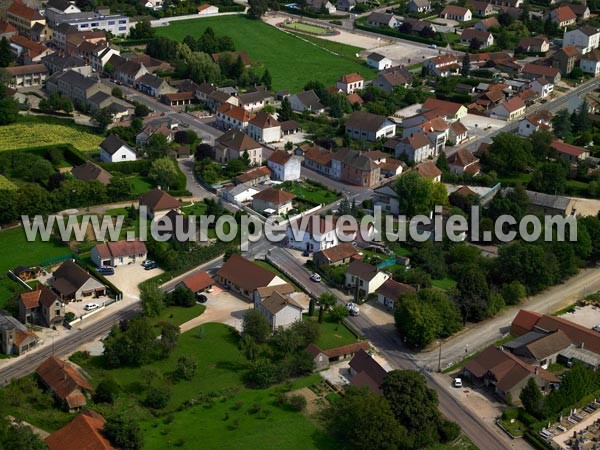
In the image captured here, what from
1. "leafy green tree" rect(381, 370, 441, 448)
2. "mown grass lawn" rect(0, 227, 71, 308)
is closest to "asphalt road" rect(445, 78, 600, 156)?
"mown grass lawn" rect(0, 227, 71, 308)

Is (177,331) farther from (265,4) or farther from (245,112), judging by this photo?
(265,4)

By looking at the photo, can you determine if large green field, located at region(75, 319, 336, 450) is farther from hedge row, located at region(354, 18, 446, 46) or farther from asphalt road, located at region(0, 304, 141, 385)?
hedge row, located at region(354, 18, 446, 46)

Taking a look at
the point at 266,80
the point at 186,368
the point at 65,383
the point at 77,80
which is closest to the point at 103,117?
the point at 77,80

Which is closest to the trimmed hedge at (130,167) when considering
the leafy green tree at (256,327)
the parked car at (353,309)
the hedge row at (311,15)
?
the parked car at (353,309)

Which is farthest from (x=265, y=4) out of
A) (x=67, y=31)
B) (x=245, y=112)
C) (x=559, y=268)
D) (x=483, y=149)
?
(x=559, y=268)

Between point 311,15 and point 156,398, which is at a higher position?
point 311,15

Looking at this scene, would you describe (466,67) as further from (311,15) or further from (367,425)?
(367,425)
